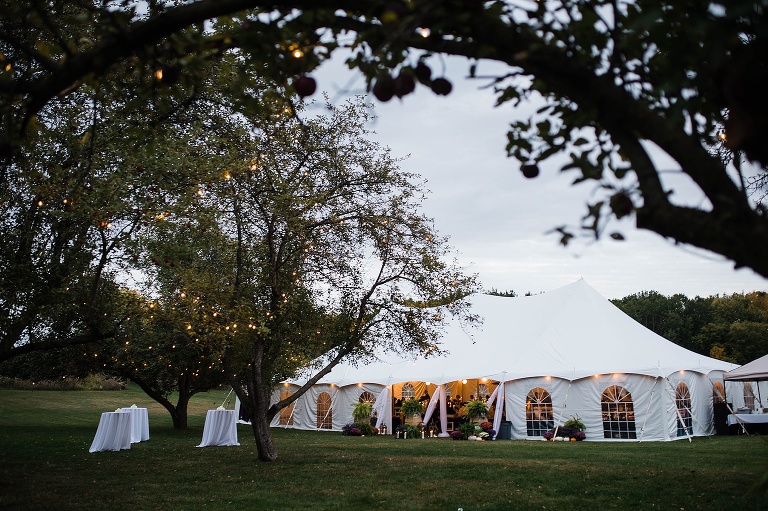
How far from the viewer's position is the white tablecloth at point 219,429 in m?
15.3

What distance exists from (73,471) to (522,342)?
1440 cm

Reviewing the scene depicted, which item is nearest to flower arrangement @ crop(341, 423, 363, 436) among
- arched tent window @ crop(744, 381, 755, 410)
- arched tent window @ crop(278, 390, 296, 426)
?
arched tent window @ crop(278, 390, 296, 426)

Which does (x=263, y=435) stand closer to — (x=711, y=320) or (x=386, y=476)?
(x=386, y=476)

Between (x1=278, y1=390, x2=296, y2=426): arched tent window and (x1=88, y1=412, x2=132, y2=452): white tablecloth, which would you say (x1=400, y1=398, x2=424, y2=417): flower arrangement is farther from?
(x1=88, y1=412, x2=132, y2=452): white tablecloth

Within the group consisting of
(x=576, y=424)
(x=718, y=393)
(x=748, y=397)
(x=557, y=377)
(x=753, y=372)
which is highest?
(x=753, y=372)

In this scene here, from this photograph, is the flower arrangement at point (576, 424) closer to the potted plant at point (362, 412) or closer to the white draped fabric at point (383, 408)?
the white draped fabric at point (383, 408)

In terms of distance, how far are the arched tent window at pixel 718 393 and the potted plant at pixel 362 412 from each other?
11.5m

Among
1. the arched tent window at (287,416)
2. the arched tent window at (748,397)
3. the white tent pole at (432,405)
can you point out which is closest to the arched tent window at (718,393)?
the arched tent window at (748,397)

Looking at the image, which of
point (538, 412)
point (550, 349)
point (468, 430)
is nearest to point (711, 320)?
point (550, 349)

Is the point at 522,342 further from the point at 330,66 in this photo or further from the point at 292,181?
the point at 330,66

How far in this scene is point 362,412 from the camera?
69.8 feet

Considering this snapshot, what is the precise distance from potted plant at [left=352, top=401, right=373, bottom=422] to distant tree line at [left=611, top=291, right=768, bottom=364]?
2525 centimetres

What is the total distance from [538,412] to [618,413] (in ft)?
7.55

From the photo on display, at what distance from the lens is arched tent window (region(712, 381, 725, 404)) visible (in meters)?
19.7
